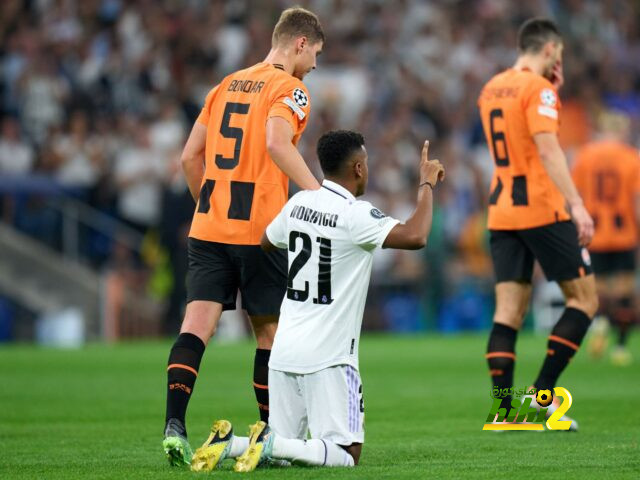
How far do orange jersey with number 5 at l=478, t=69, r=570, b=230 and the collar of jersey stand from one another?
2.42 meters

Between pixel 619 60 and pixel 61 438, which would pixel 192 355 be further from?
pixel 619 60

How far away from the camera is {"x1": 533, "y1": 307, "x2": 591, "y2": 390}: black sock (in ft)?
27.5

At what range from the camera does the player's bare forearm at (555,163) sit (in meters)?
8.14

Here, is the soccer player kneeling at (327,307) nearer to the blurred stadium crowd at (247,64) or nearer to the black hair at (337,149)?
the black hair at (337,149)

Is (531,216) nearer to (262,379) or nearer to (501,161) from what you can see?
(501,161)

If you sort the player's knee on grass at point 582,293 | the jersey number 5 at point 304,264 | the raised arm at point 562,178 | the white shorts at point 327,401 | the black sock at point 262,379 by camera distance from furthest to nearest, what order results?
the player's knee on grass at point 582,293 < the raised arm at point 562,178 < the black sock at point 262,379 < the jersey number 5 at point 304,264 < the white shorts at point 327,401

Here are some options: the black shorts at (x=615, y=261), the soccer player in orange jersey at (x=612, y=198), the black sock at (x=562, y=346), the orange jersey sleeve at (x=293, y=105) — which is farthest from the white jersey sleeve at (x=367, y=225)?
the black shorts at (x=615, y=261)

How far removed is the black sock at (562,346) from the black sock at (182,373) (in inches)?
103

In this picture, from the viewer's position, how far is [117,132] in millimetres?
19500

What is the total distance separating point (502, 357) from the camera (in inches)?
328

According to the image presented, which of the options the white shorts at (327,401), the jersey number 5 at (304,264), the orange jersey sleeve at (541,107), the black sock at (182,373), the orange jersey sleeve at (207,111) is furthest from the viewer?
the orange jersey sleeve at (541,107)

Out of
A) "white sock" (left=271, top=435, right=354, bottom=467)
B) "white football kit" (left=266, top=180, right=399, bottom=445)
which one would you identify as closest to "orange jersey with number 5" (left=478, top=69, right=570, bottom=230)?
"white football kit" (left=266, top=180, right=399, bottom=445)

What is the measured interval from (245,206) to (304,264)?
801 mm

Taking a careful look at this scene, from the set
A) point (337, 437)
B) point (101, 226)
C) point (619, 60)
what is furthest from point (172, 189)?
point (337, 437)
